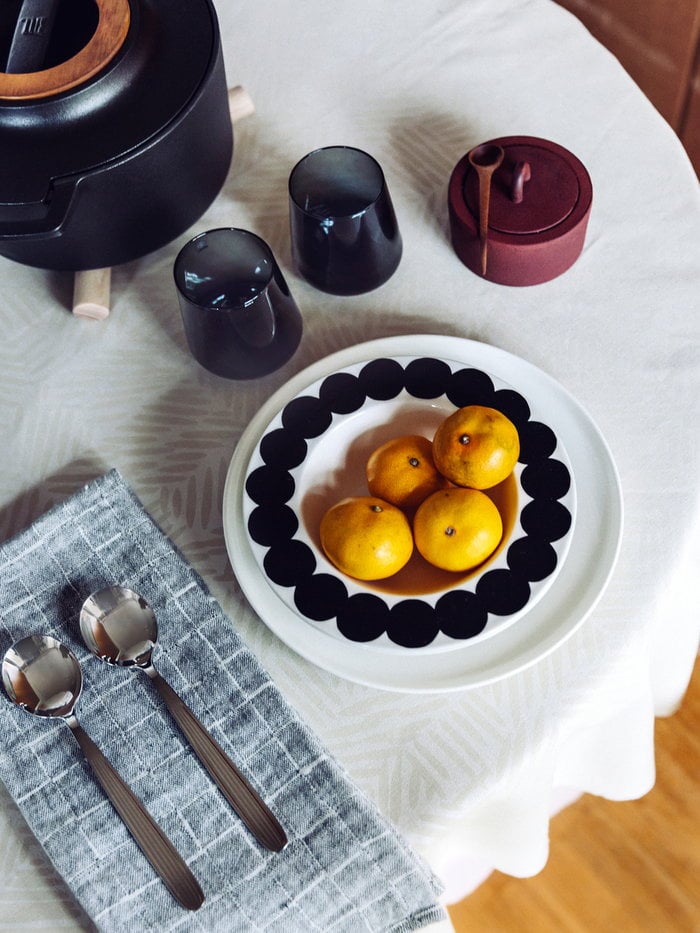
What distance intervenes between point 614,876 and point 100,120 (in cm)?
102

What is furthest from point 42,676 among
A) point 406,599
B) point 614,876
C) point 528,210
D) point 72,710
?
point 614,876

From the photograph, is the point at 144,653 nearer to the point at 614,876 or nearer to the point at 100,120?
the point at 100,120

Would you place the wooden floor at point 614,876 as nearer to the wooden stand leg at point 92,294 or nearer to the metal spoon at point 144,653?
the metal spoon at point 144,653

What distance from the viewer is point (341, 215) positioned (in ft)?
2.23

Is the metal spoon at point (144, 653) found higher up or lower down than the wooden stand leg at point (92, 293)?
lower down

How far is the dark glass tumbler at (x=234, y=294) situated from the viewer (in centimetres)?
66

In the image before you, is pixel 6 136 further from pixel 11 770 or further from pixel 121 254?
pixel 11 770

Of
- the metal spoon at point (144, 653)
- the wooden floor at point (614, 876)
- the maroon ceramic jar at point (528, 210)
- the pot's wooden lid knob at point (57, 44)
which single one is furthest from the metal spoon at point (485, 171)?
the wooden floor at point (614, 876)

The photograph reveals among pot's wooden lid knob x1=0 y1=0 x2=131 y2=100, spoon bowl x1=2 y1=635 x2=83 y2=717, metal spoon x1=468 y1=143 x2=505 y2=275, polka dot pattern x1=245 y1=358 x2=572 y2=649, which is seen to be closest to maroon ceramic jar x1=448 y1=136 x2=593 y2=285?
metal spoon x1=468 y1=143 x2=505 y2=275

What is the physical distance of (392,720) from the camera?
583mm

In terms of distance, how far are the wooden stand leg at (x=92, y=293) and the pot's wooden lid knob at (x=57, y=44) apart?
0.48 feet

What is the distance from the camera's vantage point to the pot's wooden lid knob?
63 cm

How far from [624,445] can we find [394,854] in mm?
320

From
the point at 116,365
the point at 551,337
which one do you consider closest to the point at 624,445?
the point at 551,337
